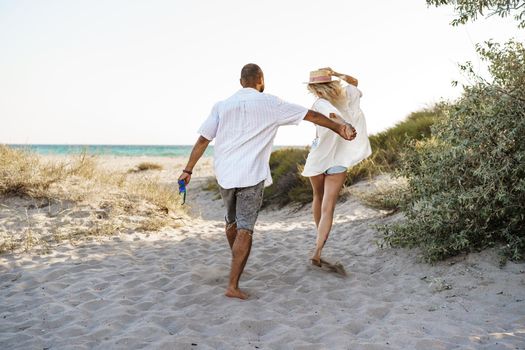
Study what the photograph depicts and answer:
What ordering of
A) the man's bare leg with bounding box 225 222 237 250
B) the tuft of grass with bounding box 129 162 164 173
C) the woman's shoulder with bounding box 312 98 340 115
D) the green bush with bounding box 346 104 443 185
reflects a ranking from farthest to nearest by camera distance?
the tuft of grass with bounding box 129 162 164 173 < the green bush with bounding box 346 104 443 185 < the woman's shoulder with bounding box 312 98 340 115 < the man's bare leg with bounding box 225 222 237 250

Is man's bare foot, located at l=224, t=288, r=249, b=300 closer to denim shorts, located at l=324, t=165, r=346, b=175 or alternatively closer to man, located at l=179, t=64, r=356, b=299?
man, located at l=179, t=64, r=356, b=299

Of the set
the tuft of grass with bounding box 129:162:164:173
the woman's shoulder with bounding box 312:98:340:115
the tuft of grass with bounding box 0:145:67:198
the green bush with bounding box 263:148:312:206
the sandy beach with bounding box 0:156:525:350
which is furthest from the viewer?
the tuft of grass with bounding box 129:162:164:173

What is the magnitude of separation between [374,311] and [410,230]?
1.96 m

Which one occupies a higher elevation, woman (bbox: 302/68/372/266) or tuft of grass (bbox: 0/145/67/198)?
woman (bbox: 302/68/372/266)

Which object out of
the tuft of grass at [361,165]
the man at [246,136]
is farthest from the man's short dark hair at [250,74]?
the tuft of grass at [361,165]

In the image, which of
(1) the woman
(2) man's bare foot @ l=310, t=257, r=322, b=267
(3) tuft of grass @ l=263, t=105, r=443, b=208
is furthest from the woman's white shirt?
(3) tuft of grass @ l=263, t=105, r=443, b=208

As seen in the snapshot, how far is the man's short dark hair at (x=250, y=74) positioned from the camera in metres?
4.74

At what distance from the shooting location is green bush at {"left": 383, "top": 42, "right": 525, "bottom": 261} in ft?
17.0

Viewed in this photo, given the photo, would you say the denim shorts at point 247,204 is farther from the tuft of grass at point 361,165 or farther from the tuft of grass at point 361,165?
the tuft of grass at point 361,165

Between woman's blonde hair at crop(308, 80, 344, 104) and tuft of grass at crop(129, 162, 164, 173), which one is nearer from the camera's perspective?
woman's blonde hair at crop(308, 80, 344, 104)

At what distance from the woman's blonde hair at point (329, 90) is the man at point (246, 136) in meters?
0.93

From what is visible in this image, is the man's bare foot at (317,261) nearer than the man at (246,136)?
No

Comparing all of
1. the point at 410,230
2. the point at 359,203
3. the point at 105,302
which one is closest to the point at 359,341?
the point at 105,302

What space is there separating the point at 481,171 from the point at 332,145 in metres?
1.49
